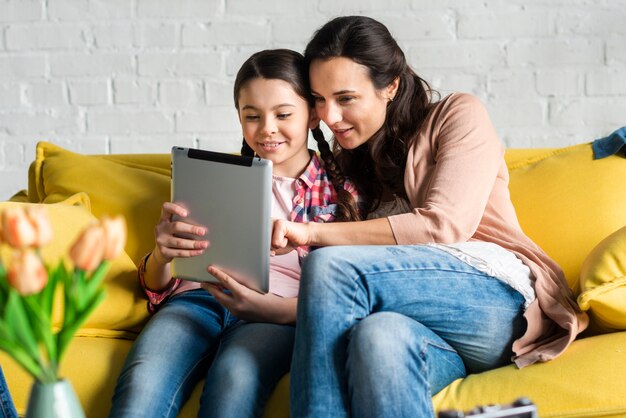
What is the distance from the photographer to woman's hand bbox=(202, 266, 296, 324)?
1.57 metres

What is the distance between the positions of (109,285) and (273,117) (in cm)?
50

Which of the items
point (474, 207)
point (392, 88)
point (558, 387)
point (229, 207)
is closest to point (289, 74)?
point (392, 88)

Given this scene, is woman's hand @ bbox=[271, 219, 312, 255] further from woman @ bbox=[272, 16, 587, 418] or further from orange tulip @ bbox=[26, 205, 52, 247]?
orange tulip @ bbox=[26, 205, 52, 247]

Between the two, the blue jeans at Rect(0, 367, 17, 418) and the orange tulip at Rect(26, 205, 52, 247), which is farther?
the blue jeans at Rect(0, 367, 17, 418)

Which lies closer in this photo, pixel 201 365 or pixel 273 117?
pixel 201 365

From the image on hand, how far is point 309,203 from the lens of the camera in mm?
1786

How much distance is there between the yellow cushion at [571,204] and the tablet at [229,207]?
2.16 ft

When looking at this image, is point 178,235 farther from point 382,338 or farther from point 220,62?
point 220,62

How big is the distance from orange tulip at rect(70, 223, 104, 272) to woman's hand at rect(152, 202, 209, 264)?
0.74 metres

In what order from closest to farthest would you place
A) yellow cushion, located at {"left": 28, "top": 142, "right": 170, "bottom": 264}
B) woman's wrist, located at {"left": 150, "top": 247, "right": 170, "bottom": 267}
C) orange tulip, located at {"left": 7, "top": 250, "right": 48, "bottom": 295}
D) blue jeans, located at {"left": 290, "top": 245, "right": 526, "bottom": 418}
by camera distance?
orange tulip, located at {"left": 7, "top": 250, "right": 48, "bottom": 295}, blue jeans, located at {"left": 290, "top": 245, "right": 526, "bottom": 418}, woman's wrist, located at {"left": 150, "top": 247, "right": 170, "bottom": 267}, yellow cushion, located at {"left": 28, "top": 142, "right": 170, "bottom": 264}

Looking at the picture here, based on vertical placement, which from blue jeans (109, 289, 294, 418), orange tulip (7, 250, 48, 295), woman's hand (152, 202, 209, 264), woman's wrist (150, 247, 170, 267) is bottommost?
blue jeans (109, 289, 294, 418)

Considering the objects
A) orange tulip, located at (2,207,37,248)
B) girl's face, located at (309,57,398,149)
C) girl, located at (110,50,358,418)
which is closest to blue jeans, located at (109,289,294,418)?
girl, located at (110,50,358,418)

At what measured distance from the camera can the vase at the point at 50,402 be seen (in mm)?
836

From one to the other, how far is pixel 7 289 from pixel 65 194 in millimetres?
1193
